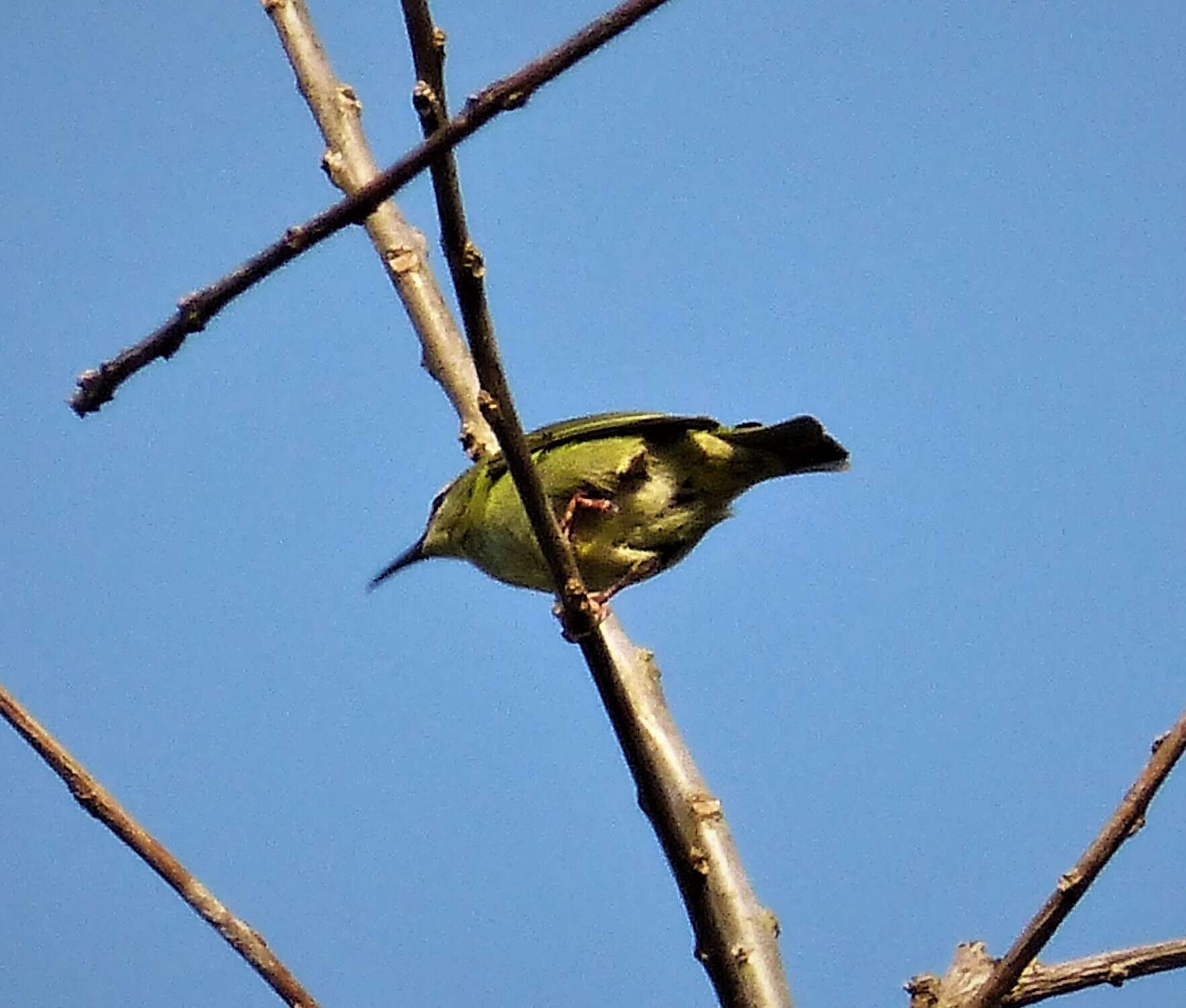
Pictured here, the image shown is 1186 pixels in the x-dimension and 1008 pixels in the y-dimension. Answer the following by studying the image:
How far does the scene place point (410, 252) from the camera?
508cm

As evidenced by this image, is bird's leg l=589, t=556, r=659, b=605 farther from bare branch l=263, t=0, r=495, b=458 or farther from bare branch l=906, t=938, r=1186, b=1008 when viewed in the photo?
bare branch l=906, t=938, r=1186, b=1008

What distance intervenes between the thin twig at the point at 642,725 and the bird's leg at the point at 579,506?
922mm

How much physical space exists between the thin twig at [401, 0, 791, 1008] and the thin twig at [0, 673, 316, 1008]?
0.80 meters

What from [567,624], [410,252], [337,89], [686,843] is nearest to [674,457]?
[410,252]

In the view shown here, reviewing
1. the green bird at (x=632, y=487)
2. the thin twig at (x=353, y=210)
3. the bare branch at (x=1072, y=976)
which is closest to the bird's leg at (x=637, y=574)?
the green bird at (x=632, y=487)

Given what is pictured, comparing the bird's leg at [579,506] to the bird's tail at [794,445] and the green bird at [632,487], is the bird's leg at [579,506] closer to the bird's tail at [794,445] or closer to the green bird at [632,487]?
the green bird at [632,487]

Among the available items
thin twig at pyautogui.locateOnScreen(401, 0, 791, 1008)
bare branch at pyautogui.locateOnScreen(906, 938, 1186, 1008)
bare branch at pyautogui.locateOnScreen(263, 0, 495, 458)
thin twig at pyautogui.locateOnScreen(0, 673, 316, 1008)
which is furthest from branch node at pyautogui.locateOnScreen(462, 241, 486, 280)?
bare branch at pyautogui.locateOnScreen(263, 0, 495, 458)

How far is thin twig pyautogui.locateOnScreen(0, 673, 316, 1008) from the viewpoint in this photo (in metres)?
2.42

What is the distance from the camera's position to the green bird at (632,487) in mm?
5043

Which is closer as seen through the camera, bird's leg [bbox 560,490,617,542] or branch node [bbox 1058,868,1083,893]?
branch node [bbox 1058,868,1083,893]

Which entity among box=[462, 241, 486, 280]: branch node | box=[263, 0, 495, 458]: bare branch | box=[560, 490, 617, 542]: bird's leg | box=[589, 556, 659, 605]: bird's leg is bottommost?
box=[462, 241, 486, 280]: branch node

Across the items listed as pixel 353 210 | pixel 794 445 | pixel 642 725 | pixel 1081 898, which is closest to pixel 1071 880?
pixel 1081 898

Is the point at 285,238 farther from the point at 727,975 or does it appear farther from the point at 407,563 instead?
the point at 407,563

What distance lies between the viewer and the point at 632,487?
5125mm
